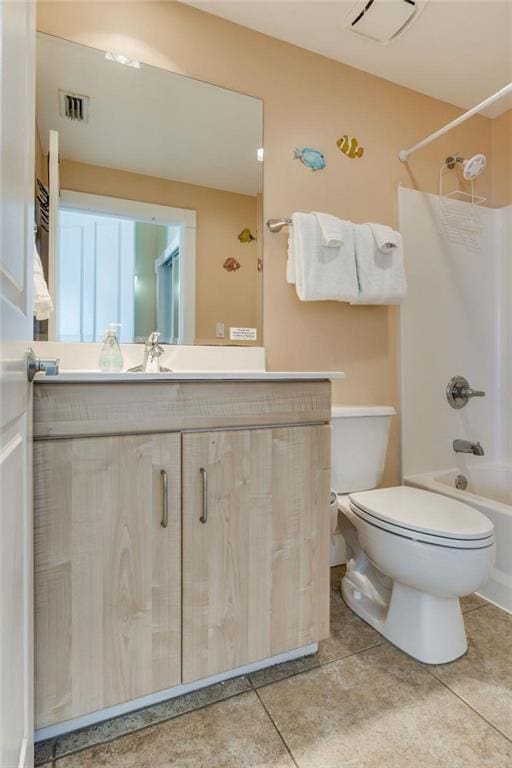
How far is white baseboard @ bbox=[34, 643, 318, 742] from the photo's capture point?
3.13 feet

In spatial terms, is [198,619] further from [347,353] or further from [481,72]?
[481,72]

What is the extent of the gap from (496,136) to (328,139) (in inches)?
47.1

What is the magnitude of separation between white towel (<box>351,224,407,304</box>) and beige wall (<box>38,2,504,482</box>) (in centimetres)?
16

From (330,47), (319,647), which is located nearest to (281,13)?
(330,47)

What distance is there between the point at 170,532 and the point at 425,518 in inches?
30.5

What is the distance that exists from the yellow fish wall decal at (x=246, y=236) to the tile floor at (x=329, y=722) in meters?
1.54

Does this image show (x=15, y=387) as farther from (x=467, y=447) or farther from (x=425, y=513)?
(x=467, y=447)

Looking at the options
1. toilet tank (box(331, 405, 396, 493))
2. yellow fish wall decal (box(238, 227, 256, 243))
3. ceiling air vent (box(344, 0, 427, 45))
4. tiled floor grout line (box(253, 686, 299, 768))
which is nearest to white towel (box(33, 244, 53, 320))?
yellow fish wall decal (box(238, 227, 256, 243))

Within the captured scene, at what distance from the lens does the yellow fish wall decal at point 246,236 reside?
167 cm

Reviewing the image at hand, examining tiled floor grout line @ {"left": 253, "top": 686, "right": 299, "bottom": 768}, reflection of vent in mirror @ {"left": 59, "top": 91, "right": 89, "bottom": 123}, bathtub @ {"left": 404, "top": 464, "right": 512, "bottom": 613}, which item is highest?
reflection of vent in mirror @ {"left": 59, "top": 91, "right": 89, "bottom": 123}

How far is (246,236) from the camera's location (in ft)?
5.50

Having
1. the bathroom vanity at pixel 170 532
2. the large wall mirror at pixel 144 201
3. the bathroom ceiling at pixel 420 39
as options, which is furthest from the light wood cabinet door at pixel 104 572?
the bathroom ceiling at pixel 420 39

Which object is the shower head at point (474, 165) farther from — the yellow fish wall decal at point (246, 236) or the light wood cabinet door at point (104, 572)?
the light wood cabinet door at point (104, 572)

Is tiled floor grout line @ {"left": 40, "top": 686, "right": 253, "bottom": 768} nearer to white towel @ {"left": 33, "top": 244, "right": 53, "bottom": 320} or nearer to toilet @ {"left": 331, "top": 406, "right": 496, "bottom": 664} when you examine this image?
toilet @ {"left": 331, "top": 406, "right": 496, "bottom": 664}
